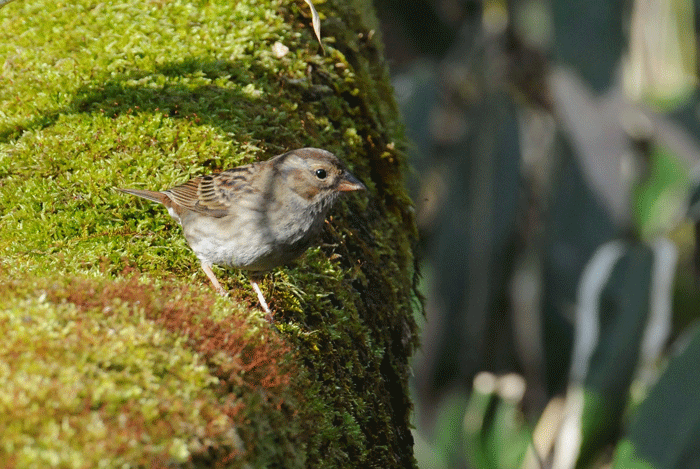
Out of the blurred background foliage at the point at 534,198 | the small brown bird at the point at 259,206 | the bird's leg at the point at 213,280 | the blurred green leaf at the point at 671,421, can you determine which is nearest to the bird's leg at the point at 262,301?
the small brown bird at the point at 259,206

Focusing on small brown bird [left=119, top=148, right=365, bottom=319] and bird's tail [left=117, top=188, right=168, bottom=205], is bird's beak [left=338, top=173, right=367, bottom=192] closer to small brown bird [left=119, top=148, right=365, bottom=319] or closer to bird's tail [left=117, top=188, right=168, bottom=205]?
small brown bird [left=119, top=148, right=365, bottom=319]

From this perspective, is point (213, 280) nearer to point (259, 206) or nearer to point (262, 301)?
point (262, 301)

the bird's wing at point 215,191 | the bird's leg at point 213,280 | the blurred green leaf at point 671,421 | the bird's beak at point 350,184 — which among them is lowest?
the blurred green leaf at point 671,421

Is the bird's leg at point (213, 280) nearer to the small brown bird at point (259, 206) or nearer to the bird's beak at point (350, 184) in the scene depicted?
the small brown bird at point (259, 206)

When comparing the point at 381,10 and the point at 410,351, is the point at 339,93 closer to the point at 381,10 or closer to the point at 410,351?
the point at 410,351

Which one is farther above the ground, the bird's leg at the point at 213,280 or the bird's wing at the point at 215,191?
the bird's wing at the point at 215,191

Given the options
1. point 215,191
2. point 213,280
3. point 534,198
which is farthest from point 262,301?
point 534,198

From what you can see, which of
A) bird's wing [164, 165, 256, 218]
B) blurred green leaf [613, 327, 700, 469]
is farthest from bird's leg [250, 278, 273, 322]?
blurred green leaf [613, 327, 700, 469]
